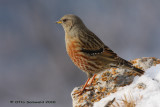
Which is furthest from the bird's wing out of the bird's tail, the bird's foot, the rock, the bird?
the bird's foot

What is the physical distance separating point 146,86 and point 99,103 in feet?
3.80

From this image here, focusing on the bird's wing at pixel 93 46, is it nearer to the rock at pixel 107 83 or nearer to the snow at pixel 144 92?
the rock at pixel 107 83

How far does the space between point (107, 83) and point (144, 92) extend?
44.9 inches

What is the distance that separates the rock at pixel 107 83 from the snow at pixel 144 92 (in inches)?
5.9

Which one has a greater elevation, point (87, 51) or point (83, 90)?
point (87, 51)

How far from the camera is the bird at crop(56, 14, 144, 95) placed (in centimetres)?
677

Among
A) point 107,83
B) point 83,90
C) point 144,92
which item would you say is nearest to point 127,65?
point 107,83

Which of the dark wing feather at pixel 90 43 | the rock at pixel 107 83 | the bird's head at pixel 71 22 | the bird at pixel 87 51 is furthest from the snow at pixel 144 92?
the bird's head at pixel 71 22

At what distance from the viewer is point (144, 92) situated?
223 inches

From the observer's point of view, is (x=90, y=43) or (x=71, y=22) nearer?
(x=90, y=43)

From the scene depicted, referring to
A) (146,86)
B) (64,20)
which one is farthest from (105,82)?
(64,20)

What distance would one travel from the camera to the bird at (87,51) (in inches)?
267

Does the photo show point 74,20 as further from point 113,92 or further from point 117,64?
point 113,92

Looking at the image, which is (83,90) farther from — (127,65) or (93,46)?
(127,65)
